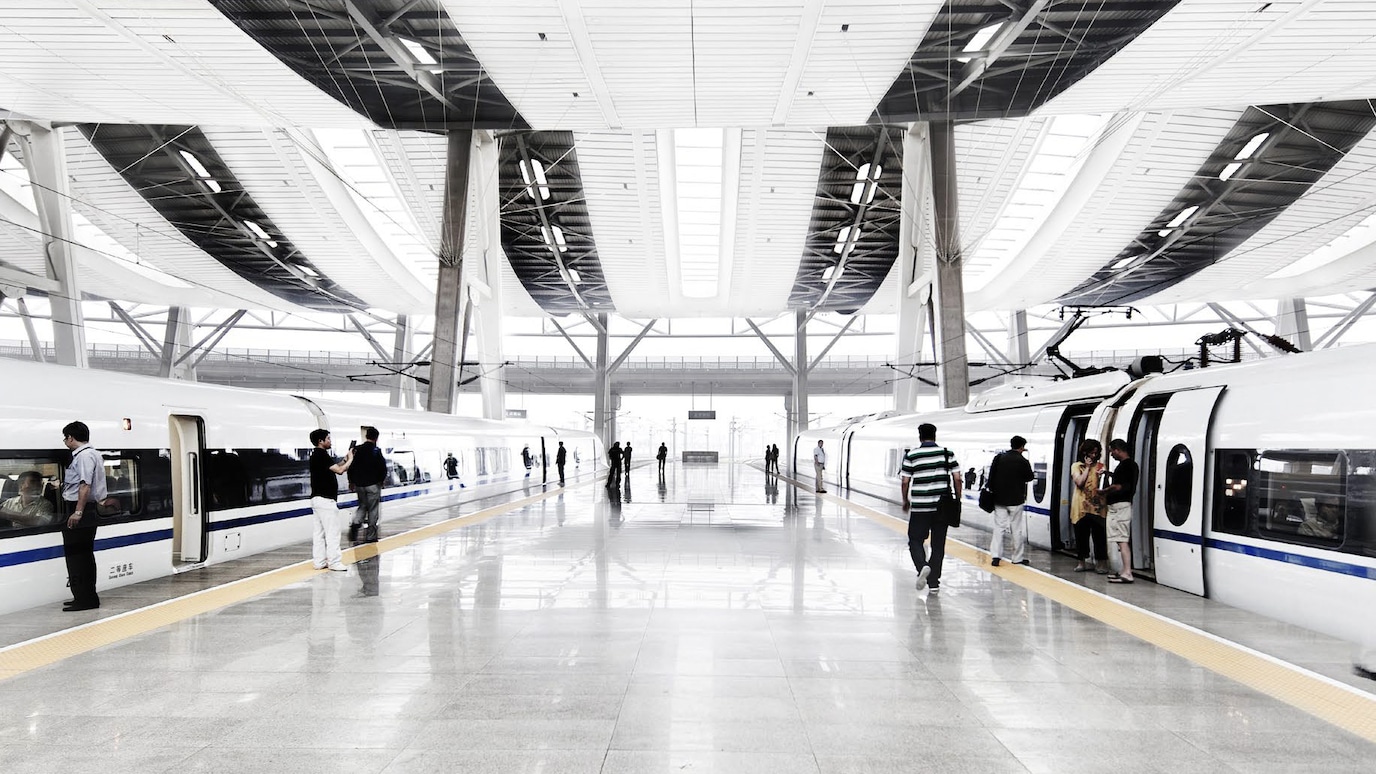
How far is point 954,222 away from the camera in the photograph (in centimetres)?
2378

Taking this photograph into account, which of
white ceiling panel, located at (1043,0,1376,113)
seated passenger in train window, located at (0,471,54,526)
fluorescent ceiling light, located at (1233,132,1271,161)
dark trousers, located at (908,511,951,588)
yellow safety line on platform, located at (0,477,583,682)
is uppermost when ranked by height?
fluorescent ceiling light, located at (1233,132,1271,161)

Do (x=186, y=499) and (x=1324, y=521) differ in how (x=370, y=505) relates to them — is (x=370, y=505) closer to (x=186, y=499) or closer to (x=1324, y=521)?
(x=186, y=499)

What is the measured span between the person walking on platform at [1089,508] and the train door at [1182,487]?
60cm

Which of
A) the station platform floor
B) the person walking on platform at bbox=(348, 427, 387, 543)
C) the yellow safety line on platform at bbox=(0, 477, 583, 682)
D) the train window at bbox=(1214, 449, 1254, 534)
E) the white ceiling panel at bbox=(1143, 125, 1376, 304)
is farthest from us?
the white ceiling panel at bbox=(1143, 125, 1376, 304)

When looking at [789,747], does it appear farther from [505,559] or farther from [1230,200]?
[1230,200]

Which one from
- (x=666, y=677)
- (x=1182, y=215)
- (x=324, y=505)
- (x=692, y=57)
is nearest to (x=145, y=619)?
(x=324, y=505)

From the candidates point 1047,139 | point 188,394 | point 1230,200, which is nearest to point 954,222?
point 1047,139

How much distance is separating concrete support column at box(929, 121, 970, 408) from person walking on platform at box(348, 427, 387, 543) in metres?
16.7

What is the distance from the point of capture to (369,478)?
431 inches

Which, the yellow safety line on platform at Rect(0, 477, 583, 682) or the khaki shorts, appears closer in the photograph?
the yellow safety line on platform at Rect(0, 477, 583, 682)

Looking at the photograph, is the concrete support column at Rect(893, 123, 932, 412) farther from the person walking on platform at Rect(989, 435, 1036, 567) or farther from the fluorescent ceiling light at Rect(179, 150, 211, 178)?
the fluorescent ceiling light at Rect(179, 150, 211, 178)

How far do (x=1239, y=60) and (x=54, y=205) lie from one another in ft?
90.4

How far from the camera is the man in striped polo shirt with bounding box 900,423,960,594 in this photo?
791cm

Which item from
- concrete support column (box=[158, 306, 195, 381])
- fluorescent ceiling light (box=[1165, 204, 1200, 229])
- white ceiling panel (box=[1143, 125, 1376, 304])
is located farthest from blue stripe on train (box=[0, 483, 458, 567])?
concrete support column (box=[158, 306, 195, 381])
